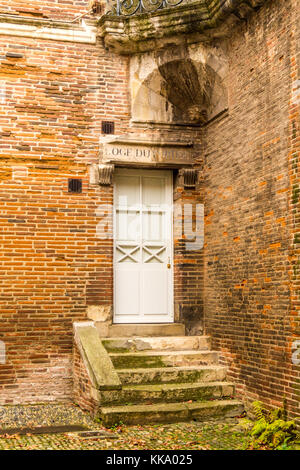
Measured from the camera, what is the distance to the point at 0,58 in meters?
8.81

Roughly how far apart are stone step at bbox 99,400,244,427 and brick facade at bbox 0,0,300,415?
0.43 m

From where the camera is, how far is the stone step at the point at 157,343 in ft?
28.4

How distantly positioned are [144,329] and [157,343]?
1.30ft

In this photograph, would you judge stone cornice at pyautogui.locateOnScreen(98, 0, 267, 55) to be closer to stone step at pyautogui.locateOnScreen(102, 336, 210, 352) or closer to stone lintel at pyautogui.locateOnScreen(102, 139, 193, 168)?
stone lintel at pyautogui.locateOnScreen(102, 139, 193, 168)

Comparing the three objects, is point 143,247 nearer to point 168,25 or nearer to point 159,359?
point 159,359

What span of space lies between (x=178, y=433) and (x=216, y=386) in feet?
4.26

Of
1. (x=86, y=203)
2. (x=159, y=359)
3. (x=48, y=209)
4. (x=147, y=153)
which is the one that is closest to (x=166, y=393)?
(x=159, y=359)

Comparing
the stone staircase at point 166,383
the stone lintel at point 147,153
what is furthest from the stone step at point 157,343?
the stone lintel at point 147,153

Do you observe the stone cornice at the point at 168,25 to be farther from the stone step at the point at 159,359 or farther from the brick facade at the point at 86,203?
the stone step at the point at 159,359

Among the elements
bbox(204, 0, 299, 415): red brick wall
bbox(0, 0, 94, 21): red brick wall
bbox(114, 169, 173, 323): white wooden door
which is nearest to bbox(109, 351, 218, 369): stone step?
bbox(204, 0, 299, 415): red brick wall
